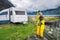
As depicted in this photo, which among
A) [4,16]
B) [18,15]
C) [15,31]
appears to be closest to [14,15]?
[18,15]

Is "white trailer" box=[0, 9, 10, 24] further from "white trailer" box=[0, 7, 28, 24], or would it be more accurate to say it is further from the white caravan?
the white caravan

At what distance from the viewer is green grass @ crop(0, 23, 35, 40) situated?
401 cm

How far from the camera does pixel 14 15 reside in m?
4.52

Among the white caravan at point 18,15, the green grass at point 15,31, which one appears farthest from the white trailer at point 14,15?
the green grass at point 15,31

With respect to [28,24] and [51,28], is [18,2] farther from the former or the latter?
[51,28]

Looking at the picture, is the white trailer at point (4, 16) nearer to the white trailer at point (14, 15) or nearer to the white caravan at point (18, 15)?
the white trailer at point (14, 15)

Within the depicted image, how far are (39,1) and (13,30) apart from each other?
3.35 ft

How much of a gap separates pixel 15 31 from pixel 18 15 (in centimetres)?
52

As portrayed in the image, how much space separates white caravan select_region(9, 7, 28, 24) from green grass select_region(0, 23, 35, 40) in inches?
5.4

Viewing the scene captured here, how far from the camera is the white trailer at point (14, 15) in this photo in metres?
4.45

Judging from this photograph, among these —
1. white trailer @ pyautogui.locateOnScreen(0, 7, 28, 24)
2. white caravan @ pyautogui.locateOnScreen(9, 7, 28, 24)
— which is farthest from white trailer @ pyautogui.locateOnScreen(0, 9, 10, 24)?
white caravan @ pyautogui.locateOnScreen(9, 7, 28, 24)

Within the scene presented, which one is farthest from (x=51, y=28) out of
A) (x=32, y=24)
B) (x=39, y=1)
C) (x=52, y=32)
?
(x=39, y=1)

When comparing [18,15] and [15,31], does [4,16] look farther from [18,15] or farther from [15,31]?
[15,31]

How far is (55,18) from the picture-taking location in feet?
14.1
